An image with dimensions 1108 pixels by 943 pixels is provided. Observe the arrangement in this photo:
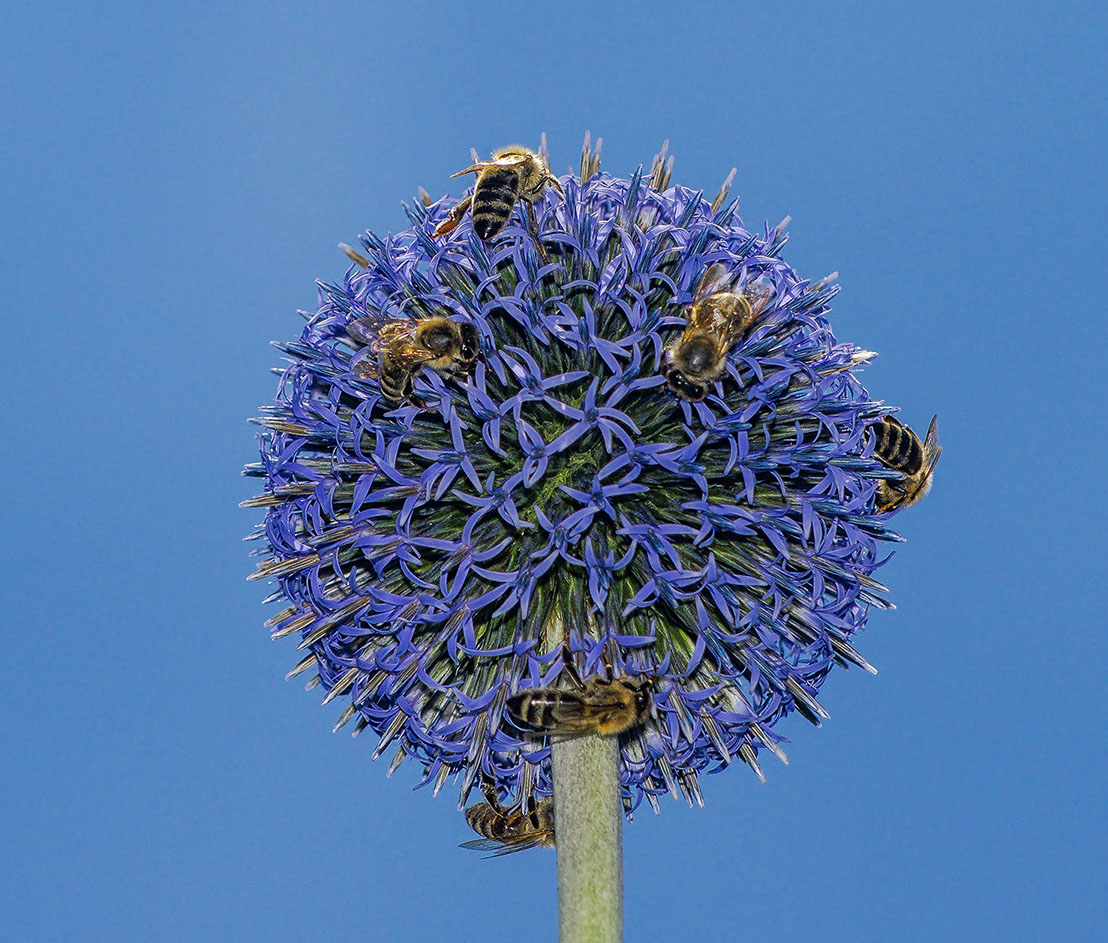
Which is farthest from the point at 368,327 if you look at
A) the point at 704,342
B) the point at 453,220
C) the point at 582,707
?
the point at 582,707

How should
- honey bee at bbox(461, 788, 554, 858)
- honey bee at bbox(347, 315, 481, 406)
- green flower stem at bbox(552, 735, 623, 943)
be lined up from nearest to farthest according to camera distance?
green flower stem at bbox(552, 735, 623, 943), honey bee at bbox(347, 315, 481, 406), honey bee at bbox(461, 788, 554, 858)

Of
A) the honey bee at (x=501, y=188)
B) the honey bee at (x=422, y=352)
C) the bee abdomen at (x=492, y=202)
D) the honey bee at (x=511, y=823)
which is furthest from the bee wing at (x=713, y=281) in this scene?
the honey bee at (x=511, y=823)

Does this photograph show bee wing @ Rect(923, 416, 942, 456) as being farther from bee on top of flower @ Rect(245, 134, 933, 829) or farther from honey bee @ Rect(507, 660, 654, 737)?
honey bee @ Rect(507, 660, 654, 737)

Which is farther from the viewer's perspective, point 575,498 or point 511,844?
point 511,844

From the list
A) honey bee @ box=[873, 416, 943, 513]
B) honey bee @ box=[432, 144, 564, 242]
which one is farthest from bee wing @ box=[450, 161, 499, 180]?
honey bee @ box=[873, 416, 943, 513]

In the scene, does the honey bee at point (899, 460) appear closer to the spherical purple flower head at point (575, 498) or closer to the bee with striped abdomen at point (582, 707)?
the spherical purple flower head at point (575, 498)

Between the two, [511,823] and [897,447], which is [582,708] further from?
[897,447]
